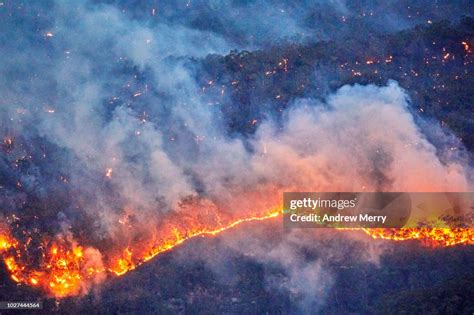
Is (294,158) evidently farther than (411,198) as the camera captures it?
Yes

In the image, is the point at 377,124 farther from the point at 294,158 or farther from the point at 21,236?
the point at 21,236

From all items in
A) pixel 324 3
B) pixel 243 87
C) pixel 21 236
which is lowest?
pixel 21 236

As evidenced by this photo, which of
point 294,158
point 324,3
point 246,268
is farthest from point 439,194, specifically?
point 324,3

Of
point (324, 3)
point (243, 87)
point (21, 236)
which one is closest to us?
point (21, 236)

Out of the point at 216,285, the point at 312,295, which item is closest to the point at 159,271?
the point at 216,285

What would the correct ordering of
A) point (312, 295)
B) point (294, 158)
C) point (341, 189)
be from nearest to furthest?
point (312, 295)
point (341, 189)
point (294, 158)

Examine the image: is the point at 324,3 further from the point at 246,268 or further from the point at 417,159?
the point at 246,268

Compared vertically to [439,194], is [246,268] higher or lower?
lower
